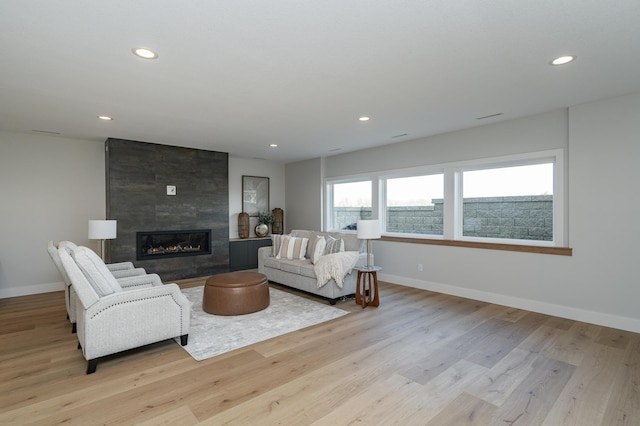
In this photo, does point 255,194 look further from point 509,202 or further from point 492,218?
point 509,202

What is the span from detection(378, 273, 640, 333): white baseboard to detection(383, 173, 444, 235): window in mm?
906

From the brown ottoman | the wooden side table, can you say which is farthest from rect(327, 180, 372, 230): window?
the brown ottoman

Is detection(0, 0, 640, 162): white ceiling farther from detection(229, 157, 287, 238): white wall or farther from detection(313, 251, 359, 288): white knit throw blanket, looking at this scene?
detection(229, 157, 287, 238): white wall

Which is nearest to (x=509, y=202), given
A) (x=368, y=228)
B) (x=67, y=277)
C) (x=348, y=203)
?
(x=368, y=228)

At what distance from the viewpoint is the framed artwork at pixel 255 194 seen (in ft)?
24.7

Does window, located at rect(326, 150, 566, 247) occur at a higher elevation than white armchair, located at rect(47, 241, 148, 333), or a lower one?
higher

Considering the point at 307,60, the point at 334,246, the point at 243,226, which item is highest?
the point at 307,60

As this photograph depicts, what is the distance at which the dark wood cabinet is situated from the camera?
22.4 feet

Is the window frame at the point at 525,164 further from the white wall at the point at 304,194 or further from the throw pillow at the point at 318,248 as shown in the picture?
the white wall at the point at 304,194

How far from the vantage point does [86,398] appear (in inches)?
89.7

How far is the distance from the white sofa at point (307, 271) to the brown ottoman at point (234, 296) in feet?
2.89

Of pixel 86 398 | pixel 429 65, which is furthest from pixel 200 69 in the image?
pixel 86 398

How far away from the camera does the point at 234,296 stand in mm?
4000

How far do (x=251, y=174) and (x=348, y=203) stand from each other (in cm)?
246
